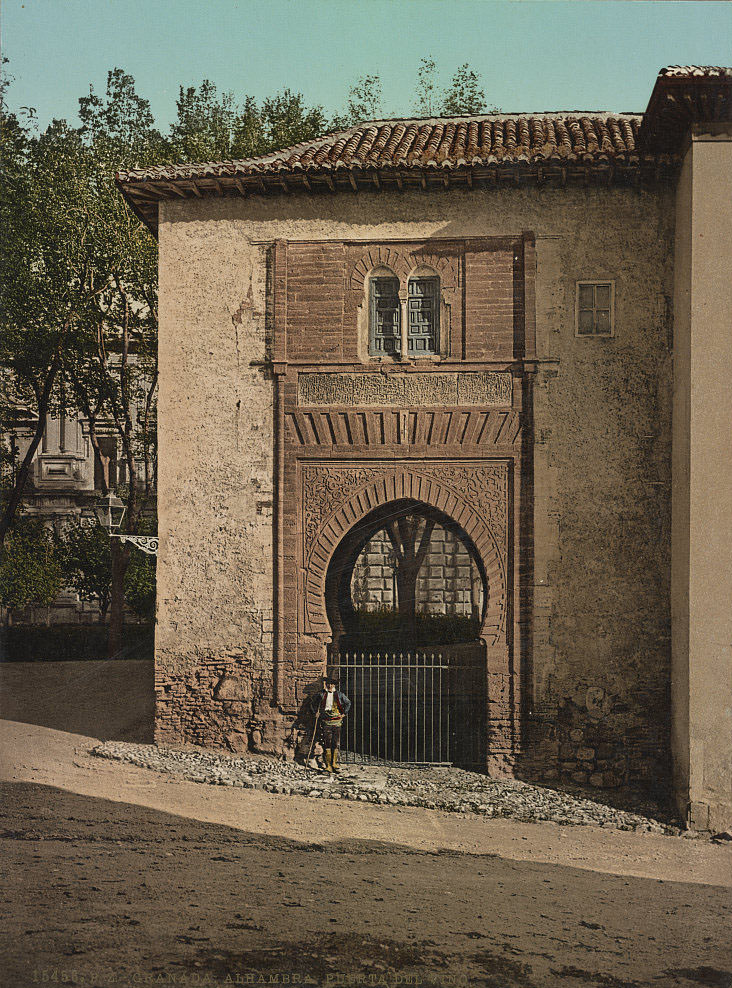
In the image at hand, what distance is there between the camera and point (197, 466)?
1222 centimetres

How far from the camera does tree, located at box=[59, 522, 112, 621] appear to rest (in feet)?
65.7

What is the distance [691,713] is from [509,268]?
235 inches

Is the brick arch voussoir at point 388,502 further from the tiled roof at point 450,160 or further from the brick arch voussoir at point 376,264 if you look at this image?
the tiled roof at point 450,160

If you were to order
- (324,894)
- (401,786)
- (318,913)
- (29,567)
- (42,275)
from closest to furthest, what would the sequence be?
(318,913), (324,894), (401,786), (42,275), (29,567)

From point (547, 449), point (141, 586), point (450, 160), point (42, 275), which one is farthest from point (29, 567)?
point (450, 160)

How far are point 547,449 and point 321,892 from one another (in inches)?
246

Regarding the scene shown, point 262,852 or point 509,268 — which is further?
point 509,268

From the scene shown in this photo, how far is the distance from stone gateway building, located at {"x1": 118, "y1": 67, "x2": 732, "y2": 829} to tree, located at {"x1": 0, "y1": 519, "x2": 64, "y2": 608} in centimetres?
774

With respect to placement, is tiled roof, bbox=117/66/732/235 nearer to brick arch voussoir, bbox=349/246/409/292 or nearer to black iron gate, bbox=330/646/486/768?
brick arch voussoir, bbox=349/246/409/292

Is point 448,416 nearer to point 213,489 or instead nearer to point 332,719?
point 213,489

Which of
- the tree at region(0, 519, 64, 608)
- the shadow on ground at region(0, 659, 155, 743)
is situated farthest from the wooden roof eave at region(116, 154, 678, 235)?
the tree at region(0, 519, 64, 608)

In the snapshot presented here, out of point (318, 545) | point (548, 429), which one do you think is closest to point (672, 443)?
point (548, 429)

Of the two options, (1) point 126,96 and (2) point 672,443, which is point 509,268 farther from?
(1) point 126,96

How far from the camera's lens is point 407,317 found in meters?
12.1
